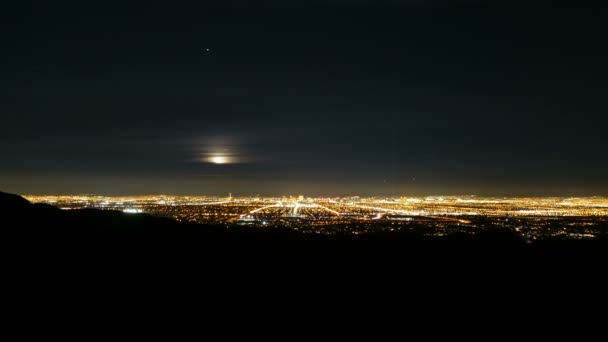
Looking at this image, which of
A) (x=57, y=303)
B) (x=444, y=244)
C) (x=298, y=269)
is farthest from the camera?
(x=444, y=244)

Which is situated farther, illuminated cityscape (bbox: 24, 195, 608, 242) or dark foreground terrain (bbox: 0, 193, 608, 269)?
illuminated cityscape (bbox: 24, 195, 608, 242)

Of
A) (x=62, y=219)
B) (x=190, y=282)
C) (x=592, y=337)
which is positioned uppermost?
(x=62, y=219)

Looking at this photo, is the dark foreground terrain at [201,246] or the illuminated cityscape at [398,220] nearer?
the dark foreground terrain at [201,246]

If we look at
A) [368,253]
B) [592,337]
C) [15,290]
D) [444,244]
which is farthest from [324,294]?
[444,244]

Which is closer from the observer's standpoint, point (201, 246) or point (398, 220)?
point (201, 246)

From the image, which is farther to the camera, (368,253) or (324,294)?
(368,253)

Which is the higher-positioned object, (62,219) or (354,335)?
(62,219)

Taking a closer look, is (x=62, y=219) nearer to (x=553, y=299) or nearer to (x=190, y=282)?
(x=190, y=282)

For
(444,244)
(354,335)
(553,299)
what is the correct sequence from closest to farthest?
1. (354,335)
2. (553,299)
3. (444,244)
